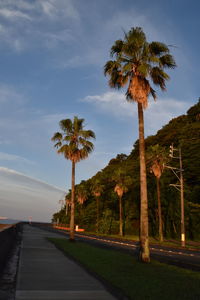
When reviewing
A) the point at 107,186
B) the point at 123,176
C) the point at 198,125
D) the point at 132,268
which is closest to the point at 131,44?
the point at 132,268

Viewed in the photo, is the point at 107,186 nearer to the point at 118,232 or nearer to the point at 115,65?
the point at 118,232

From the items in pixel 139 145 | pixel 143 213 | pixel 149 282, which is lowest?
pixel 149 282

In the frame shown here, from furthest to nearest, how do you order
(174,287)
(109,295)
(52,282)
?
(52,282) → (174,287) → (109,295)

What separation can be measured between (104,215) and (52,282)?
59927mm

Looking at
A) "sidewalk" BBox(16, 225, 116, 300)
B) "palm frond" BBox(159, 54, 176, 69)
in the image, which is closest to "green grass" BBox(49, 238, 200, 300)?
"sidewalk" BBox(16, 225, 116, 300)

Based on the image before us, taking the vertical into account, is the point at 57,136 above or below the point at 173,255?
above

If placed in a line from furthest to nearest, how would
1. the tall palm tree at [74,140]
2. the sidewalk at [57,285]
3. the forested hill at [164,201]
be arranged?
the forested hill at [164,201] < the tall palm tree at [74,140] < the sidewalk at [57,285]

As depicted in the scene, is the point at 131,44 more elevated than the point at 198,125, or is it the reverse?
the point at 198,125

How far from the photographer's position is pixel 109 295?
877 cm

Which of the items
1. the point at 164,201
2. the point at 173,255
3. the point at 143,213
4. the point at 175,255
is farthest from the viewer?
the point at 164,201

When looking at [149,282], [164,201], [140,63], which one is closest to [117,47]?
[140,63]

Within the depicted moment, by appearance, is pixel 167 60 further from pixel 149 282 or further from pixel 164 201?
pixel 164 201

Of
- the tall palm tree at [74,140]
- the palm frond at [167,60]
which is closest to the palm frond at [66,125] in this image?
the tall palm tree at [74,140]

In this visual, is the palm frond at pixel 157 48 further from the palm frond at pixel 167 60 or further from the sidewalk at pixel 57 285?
the sidewalk at pixel 57 285
